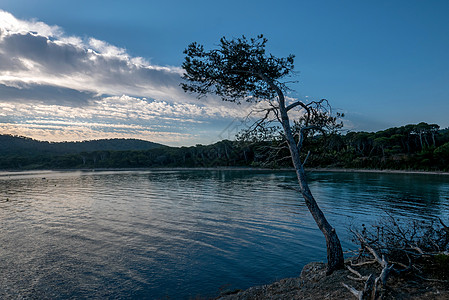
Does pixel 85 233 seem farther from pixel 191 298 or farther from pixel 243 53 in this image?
pixel 243 53

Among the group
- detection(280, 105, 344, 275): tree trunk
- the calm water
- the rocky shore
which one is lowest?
the calm water

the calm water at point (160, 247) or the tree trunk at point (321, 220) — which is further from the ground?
the tree trunk at point (321, 220)

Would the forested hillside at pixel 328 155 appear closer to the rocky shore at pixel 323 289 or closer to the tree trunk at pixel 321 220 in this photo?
the tree trunk at pixel 321 220

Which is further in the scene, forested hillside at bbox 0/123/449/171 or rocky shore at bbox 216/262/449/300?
forested hillside at bbox 0/123/449/171

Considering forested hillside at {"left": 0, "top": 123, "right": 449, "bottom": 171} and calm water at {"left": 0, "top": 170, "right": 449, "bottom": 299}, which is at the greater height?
forested hillside at {"left": 0, "top": 123, "right": 449, "bottom": 171}

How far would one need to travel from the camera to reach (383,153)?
104 metres

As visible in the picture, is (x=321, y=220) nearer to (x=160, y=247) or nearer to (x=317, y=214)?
(x=317, y=214)

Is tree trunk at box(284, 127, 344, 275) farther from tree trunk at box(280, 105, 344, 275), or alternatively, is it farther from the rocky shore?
the rocky shore

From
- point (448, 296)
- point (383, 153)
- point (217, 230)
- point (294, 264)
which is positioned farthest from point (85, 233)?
point (383, 153)

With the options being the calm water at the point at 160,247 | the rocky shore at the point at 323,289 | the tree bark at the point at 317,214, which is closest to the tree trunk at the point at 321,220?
the tree bark at the point at 317,214

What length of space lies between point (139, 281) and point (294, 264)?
7.52 metres

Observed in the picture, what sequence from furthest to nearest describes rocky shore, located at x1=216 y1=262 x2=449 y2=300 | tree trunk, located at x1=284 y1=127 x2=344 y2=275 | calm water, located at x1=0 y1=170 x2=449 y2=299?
calm water, located at x1=0 y1=170 x2=449 y2=299 < tree trunk, located at x1=284 y1=127 x2=344 y2=275 < rocky shore, located at x1=216 y1=262 x2=449 y2=300

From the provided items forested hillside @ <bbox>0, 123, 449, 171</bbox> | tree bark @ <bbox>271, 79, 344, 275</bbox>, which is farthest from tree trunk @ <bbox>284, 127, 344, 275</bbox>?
forested hillside @ <bbox>0, 123, 449, 171</bbox>

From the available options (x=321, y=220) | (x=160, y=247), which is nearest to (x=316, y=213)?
(x=321, y=220)
